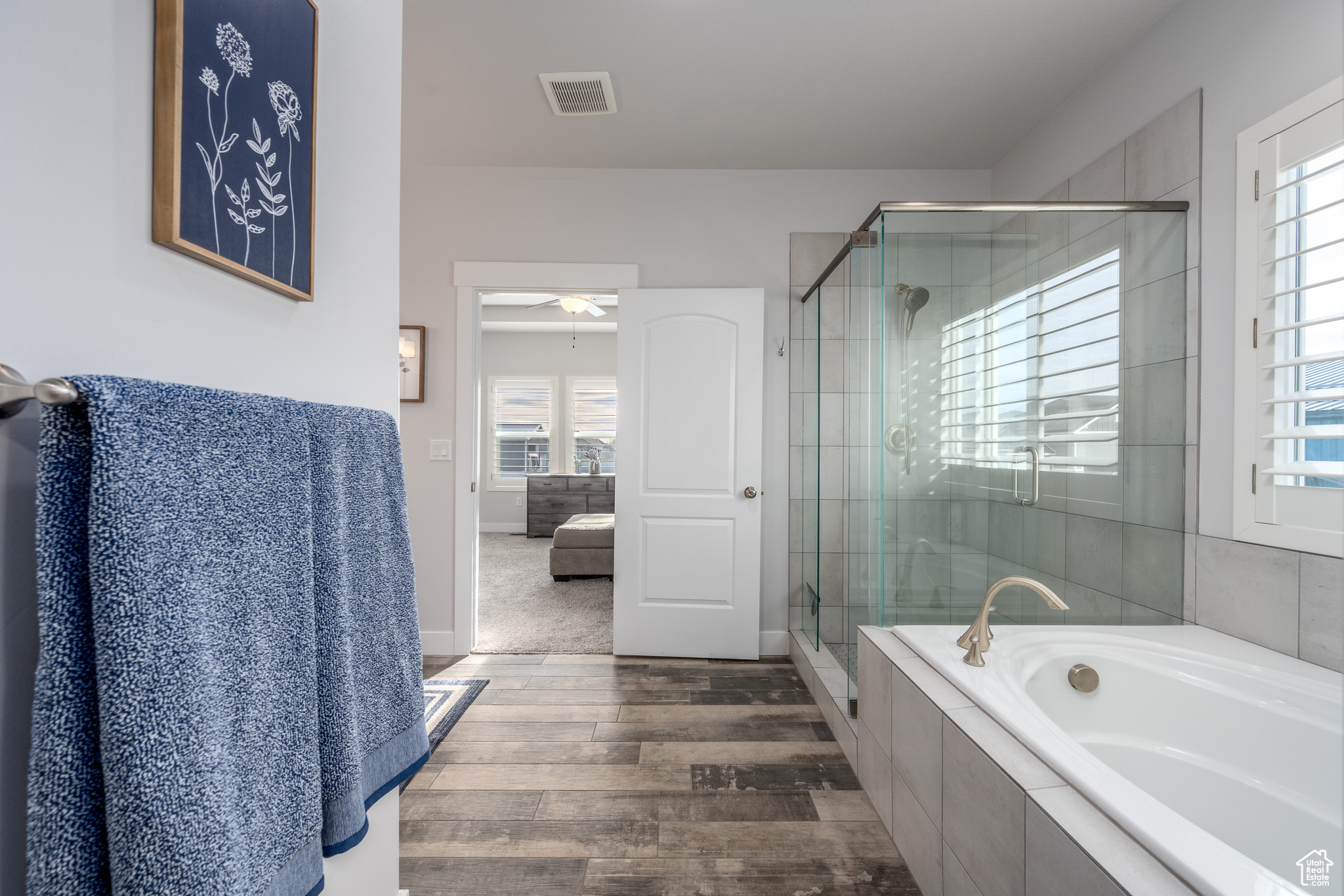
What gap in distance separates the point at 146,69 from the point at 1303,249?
230 centimetres

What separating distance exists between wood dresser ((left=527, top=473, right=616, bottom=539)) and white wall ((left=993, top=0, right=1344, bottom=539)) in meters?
5.52

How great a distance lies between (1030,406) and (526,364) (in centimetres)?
617

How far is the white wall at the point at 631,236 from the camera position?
10.4ft

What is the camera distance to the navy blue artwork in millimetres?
672

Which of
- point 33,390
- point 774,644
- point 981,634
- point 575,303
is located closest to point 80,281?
point 33,390

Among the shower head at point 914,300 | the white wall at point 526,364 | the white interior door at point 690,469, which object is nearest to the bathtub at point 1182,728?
the shower head at point 914,300

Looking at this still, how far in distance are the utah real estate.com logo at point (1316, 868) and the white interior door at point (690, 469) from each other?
203 cm

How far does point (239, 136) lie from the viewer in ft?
2.40

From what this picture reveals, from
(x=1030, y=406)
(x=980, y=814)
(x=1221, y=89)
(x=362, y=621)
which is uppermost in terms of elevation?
(x=1221, y=89)

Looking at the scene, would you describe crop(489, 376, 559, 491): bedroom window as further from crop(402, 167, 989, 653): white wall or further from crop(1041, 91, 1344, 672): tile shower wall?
crop(1041, 91, 1344, 672): tile shower wall

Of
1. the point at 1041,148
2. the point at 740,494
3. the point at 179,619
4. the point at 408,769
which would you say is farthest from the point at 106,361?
the point at 1041,148

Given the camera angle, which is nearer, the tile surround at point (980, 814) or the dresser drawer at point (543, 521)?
the tile surround at point (980, 814)

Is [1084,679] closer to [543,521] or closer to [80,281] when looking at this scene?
[80,281]

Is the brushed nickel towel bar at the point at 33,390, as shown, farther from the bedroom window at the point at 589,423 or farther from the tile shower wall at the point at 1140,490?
the bedroom window at the point at 589,423
